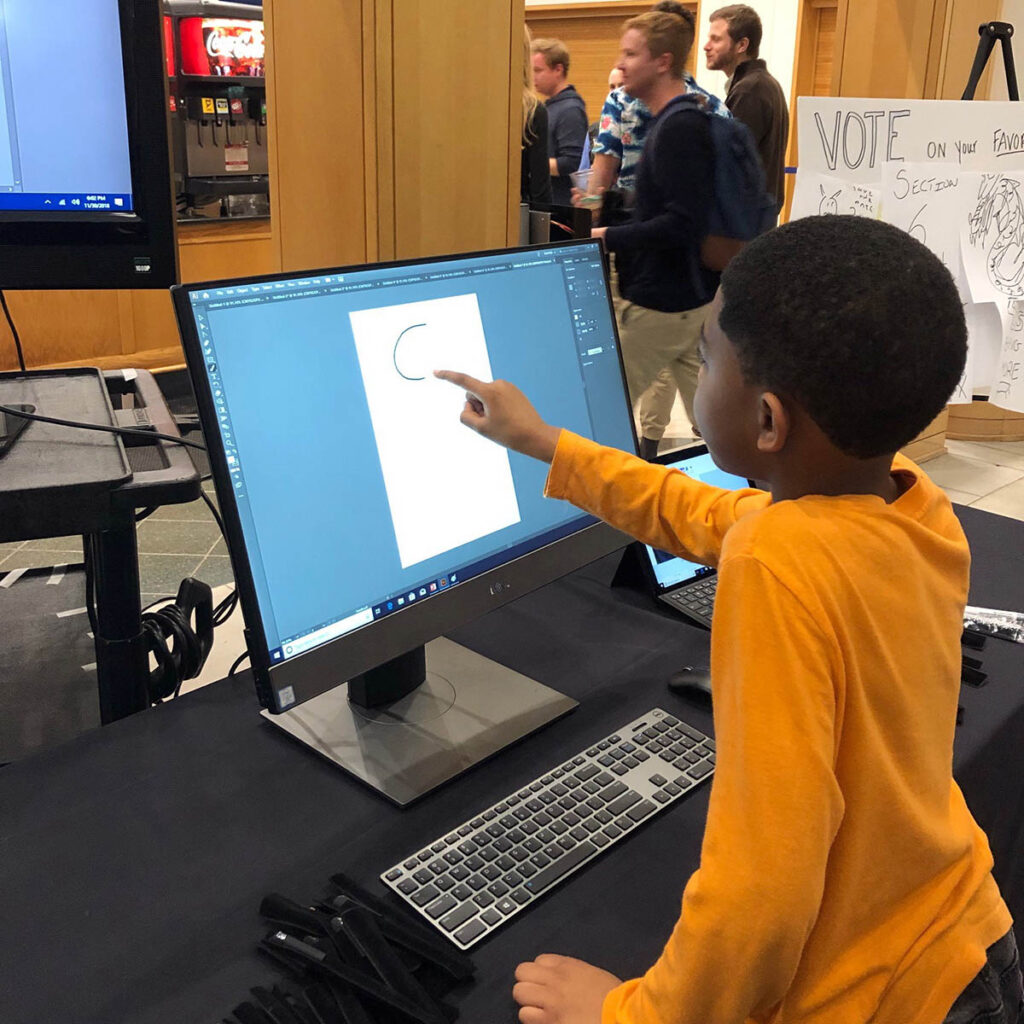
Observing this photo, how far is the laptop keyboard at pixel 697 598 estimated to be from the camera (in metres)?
1.22

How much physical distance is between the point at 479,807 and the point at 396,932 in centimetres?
17

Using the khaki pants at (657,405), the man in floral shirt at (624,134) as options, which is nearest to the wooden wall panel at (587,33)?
the man in floral shirt at (624,134)

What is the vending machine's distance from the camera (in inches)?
160

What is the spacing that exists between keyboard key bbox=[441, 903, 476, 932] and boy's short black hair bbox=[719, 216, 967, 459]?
42 cm

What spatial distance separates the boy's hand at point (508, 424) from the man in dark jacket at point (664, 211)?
6.20 feet

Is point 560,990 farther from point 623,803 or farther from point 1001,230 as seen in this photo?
point 1001,230

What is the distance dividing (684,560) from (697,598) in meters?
0.06

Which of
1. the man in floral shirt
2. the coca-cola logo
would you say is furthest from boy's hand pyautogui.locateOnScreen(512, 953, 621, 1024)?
the coca-cola logo

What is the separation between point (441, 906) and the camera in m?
0.74

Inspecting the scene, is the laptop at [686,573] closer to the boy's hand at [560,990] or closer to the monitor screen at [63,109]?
the boy's hand at [560,990]

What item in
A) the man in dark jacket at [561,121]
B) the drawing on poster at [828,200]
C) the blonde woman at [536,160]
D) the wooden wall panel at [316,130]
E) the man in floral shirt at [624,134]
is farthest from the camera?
the man in dark jacket at [561,121]

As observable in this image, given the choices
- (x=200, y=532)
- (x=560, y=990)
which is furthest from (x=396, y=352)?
(x=200, y=532)

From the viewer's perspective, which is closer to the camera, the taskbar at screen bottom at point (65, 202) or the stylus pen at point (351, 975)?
the stylus pen at point (351, 975)

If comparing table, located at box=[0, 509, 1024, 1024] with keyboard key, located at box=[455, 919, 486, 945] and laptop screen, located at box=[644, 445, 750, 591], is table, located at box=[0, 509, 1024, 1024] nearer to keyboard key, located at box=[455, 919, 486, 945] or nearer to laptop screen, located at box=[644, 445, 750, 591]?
keyboard key, located at box=[455, 919, 486, 945]
